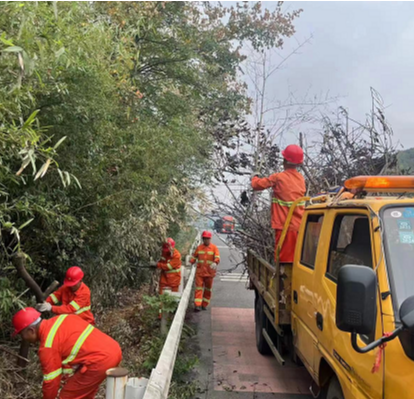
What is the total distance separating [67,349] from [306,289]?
2108 millimetres

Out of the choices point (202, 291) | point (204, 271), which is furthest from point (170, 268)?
point (202, 291)

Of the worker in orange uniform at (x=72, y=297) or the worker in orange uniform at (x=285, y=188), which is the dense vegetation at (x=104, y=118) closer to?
the worker in orange uniform at (x=72, y=297)

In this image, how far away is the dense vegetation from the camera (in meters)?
2.56

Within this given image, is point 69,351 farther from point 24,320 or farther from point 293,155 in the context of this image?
point 293,155

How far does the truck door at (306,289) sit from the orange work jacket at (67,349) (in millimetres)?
1667

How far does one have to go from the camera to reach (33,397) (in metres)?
3.91

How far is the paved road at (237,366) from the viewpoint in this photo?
4746mm

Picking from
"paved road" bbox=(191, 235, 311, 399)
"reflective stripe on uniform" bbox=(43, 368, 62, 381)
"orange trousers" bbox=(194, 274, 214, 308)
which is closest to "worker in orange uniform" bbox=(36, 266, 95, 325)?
"reflective stripe on uniform" bbox=(43, 368, 62, 381)

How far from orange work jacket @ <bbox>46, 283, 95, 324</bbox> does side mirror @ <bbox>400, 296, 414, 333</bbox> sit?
351 centimetres

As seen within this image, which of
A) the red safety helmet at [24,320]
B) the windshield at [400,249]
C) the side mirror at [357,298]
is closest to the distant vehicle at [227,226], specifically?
the red safety helmet at [24,320]

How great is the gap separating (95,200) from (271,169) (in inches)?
121

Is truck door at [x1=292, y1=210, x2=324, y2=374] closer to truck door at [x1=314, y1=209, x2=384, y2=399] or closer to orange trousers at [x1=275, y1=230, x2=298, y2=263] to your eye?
truck door at [x1=314, y1=209, x2=384, y2=399]

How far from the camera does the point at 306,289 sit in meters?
3.74

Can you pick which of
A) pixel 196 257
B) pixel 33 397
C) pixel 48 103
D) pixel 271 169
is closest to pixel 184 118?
pixel 271 169
